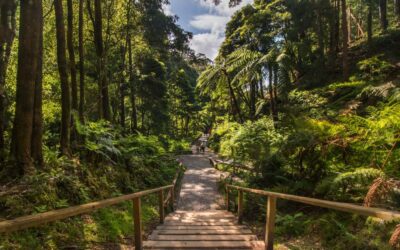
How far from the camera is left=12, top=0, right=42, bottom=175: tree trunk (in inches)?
205

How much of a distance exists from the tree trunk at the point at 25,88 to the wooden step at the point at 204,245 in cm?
260

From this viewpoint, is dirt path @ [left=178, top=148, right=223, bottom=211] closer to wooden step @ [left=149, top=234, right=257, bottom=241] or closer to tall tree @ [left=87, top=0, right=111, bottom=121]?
tall tree @ [left=87, top=0, right=111, bottom=121]

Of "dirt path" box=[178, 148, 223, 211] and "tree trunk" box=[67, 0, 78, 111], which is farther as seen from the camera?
"dirt path" box=[178, 148, 223, 211]

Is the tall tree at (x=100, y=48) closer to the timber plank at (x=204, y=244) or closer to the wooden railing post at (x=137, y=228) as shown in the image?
the wooden railing post at (x=137, y=228)

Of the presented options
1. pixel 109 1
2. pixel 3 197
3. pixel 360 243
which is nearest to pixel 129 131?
pixel 109 1

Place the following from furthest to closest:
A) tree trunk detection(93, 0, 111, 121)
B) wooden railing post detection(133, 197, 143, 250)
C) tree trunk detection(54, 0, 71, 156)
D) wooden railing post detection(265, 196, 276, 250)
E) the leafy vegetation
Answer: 1. tree trunk detection(93, 0, 111, 121)
2. tree trunk detection(54, 0, 71, 156)
3. the leafy vegetation
4. wooden railing post detection(133, 197, 143, 250)
5. wooden railing post detection(265, 196, 276, 250)

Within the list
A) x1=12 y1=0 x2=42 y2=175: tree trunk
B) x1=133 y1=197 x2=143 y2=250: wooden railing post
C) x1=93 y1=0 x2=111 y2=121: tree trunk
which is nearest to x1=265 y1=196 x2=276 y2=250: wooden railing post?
x1=133 y1=197 x2=143 y2=250: wooden railing post

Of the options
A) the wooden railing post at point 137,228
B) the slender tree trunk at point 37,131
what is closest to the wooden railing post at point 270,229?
the wooden railing post at point 137,228

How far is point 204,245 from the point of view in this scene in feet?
13.5

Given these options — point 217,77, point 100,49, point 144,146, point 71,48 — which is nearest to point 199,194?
point 144,146

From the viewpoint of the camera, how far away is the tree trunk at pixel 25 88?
→ 520 cm

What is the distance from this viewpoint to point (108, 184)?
27.2 feet

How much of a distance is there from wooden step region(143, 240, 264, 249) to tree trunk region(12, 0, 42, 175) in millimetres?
2604

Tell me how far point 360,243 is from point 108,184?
624 cm
